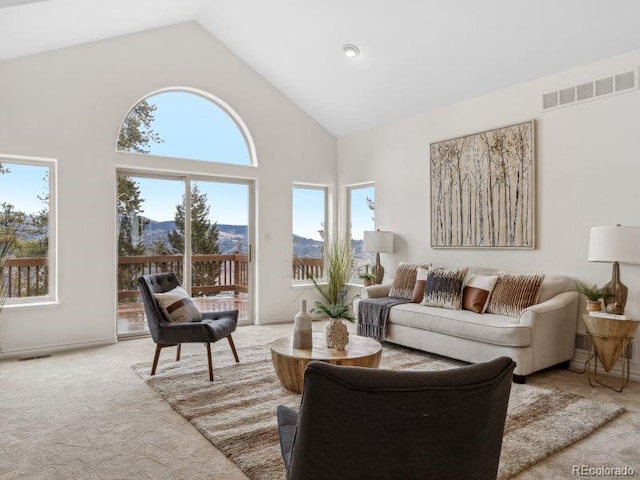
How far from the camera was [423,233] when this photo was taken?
5.53 m

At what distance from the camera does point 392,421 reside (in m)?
1.15

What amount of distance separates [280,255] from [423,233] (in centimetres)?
196

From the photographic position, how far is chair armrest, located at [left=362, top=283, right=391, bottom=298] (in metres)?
5.20

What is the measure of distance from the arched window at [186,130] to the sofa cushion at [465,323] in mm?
2983

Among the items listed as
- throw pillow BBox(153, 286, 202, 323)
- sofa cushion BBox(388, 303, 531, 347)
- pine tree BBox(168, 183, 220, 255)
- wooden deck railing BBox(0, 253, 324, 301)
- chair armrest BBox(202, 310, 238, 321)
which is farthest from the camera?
pine tree BBox(168, 183, 220, 255)

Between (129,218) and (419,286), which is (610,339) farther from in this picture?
(129,218)

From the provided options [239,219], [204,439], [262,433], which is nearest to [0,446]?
[204,439]

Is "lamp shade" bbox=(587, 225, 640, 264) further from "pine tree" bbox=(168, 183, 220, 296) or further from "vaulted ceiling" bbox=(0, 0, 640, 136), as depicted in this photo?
"pine tree" bbox=(168, 183, 220, 296)

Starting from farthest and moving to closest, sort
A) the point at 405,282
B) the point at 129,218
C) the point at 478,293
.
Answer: the point at 129,218, the point at 405,282, the point at 478,293

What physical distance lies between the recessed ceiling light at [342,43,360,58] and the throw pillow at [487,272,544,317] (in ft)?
9.25

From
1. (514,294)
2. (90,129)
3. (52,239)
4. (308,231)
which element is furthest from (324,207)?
(52,239)

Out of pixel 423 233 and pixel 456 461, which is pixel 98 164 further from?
pixel 456 461

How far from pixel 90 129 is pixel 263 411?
365 cm

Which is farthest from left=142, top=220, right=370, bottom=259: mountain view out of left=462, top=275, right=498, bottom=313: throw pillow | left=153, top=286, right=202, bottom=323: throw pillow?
left=462, top=275, right=498, bottom=313: throw pillow
